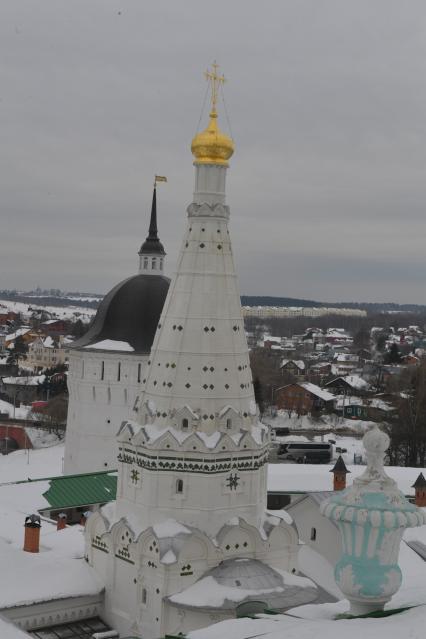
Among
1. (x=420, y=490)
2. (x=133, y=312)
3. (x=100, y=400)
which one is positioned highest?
(x=133, y=312)

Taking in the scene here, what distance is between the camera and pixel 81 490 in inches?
859

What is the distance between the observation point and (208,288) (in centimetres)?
1360

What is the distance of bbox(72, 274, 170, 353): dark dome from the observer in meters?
26.3

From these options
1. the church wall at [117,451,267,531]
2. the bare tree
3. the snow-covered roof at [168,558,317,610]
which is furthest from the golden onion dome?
the bare tree

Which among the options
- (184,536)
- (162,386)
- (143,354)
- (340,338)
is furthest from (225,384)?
(340,338)

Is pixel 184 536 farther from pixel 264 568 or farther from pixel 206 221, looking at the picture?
pixel 206 221

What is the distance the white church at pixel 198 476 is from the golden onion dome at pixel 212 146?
0.06 ft

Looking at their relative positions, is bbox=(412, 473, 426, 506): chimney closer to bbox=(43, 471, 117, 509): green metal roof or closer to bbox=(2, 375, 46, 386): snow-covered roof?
bbox=(43, 471, 117, 509): green metal roof

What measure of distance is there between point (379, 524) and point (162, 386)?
789 cm

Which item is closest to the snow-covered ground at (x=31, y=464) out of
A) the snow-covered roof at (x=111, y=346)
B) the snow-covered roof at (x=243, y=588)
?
the snow-covered roof at (x=111, y=346)

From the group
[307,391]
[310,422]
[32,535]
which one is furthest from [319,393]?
[32,535]

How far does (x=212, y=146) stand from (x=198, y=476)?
5.51m

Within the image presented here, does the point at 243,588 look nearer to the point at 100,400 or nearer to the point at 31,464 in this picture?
the point at 100,400

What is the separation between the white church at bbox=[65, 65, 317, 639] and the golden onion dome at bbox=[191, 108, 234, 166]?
0.06ft
